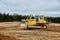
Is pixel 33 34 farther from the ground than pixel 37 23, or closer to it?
closer to it

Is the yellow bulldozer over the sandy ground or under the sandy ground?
over

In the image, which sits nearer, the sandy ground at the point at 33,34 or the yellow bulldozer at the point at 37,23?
the sandy ground at the point at 33,34

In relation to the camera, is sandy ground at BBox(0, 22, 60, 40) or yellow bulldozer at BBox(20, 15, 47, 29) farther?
yellow bulldozer at BBox(20, 15, 47, 29)

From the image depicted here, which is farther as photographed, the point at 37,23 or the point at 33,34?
the point at 37,23

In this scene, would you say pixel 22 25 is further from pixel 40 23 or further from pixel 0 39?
pixel 0 39

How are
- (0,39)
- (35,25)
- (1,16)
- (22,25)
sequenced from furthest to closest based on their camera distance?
(1,16) → (22,25) → (35,25) → (0,39)

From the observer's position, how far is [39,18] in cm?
3412

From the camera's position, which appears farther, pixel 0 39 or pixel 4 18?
pixel 4 18

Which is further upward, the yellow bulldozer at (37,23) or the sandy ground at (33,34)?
the yellow bulldozer at (37,23)

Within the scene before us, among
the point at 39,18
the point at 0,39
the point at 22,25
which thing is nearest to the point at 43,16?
the point at 39,18

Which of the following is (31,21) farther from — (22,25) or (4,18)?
(4,18)

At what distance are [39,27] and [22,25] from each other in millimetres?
3897

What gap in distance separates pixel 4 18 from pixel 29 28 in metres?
71.7

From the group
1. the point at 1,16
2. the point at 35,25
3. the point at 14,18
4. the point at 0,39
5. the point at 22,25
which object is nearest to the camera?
the point at 0,39
